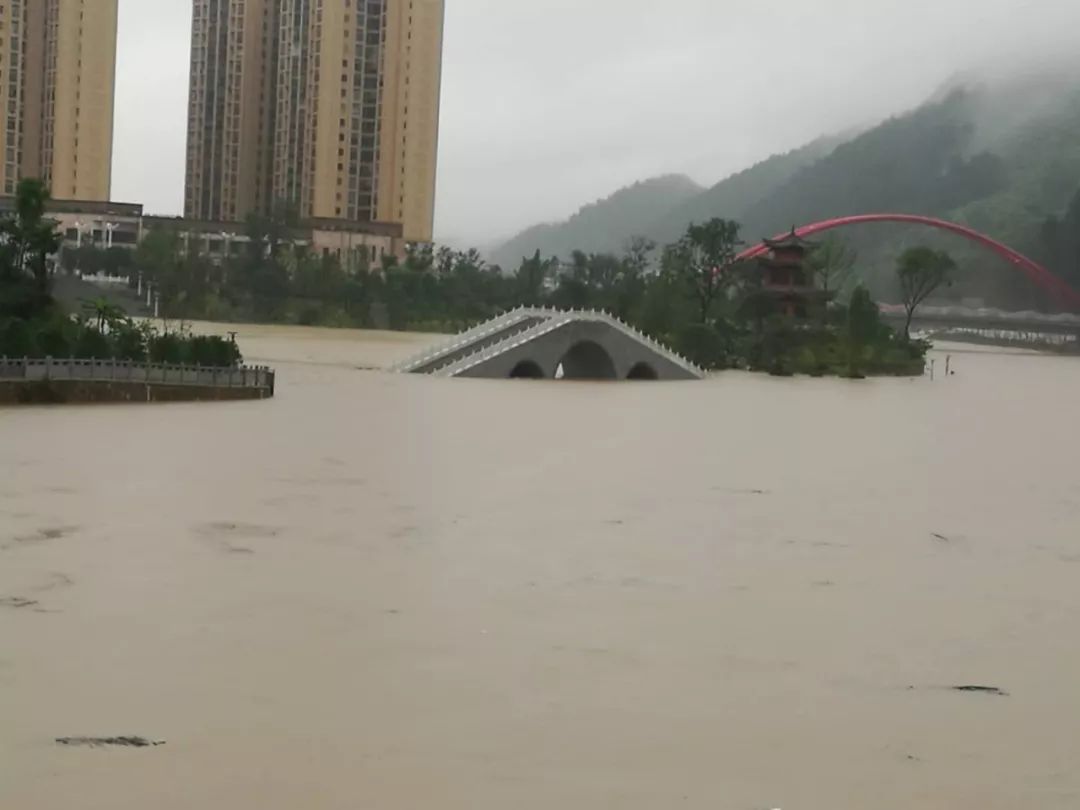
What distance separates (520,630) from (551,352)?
30.7 meters

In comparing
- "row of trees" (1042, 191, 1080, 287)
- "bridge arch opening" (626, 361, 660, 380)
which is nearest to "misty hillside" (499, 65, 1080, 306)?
"row of trees" (1042, 191, 1080, 287)

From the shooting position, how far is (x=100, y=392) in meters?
22.4

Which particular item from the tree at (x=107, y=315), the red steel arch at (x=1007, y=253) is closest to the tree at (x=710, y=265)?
the tree at (x=107, y=315)

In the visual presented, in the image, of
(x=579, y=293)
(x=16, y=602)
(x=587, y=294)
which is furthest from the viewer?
(x=587, y=294)

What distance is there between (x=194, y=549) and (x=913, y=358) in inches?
1795

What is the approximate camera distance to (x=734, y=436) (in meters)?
23.3

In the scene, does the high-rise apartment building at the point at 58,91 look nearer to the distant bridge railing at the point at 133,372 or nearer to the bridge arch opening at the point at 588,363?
the bridge arch opening at the point at 588,363

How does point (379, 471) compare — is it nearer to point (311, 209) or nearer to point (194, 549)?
point (194, 549)

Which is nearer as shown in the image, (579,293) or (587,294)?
(579,293)

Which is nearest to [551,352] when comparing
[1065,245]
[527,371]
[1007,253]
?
[527,371]

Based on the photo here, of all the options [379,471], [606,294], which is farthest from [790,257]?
[379,471]

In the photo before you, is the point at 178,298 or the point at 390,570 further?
the point at 178,298

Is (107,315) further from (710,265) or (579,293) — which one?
(579,293)

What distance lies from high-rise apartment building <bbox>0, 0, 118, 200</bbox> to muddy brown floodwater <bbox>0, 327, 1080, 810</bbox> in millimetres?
48130
